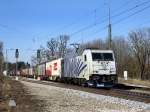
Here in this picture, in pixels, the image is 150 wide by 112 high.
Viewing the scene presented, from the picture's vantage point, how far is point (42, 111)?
15.4 m

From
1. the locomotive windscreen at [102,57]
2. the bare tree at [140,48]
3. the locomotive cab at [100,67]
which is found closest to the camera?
the locomotive cab at [100,67]

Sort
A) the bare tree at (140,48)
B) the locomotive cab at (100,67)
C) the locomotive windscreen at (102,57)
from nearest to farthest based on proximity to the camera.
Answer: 1. the locomotive cab at (100,67)
2. the locomotive windscreen at (102,57)
3. the bare tree at (140,48)

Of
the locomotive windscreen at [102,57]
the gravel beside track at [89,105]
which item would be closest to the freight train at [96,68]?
the locomotive windscreen at [102,57]

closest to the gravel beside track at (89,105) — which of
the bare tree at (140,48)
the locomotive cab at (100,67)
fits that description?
the locomotive cab at (100,67)

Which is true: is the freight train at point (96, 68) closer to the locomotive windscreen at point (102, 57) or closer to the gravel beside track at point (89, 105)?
the locomotive windscreen at point (102, 57)

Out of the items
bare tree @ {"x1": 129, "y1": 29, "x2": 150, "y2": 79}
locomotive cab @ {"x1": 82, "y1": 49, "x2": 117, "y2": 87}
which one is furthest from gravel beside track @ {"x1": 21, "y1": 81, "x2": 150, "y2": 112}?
bare tree @ {"x1": 129, "y1": 29, "x2": 150, "y2": 79}

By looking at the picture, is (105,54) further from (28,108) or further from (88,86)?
(28,108)

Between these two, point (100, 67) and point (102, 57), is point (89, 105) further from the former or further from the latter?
point (102, 57)

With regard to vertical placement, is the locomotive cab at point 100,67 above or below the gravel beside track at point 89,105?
above

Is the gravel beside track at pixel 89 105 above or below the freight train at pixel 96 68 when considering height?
below

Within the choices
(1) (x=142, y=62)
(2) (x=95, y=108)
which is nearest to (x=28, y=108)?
(2) (x=95, y=108)

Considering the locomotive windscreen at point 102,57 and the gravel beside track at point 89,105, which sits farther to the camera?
the locomotive windscreen at point 102,57

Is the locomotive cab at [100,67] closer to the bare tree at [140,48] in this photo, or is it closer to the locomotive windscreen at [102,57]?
the locomotive windscreen at [102,57]

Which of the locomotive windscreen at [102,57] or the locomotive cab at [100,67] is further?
the locomotive windscreen at [102,57]
